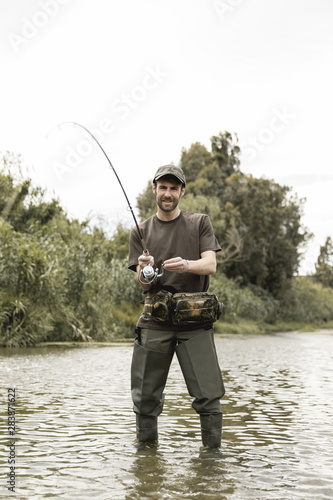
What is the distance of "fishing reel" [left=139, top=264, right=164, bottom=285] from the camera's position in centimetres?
481

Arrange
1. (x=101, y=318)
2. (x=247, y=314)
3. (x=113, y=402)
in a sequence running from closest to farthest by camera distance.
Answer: (x=113, y=402)
(x=101, y=318)
(x=247, y=314)

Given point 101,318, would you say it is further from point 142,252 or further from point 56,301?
point 142,252

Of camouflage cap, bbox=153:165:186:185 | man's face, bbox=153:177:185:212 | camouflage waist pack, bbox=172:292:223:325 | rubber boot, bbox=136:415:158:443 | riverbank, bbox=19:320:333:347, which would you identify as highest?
camouflage cap, bbox=153:165:186:185

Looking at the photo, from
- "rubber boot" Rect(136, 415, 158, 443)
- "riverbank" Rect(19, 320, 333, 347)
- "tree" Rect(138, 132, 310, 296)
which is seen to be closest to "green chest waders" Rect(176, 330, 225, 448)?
"rubber boot" Rect(136, 415, 158, 443)

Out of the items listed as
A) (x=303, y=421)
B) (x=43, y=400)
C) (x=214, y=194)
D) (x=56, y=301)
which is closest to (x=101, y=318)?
(x=56, y=301)

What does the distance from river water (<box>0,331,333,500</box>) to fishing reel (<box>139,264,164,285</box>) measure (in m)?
1.18

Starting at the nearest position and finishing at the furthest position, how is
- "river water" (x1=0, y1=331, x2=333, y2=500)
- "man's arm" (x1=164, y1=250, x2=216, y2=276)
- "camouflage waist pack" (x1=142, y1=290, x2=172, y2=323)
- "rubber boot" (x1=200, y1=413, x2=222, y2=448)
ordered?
"river water" (x1=0, y1=331, x2=333, y2=500), "man's arm" (x1=164, y1=250, x2=216, y2=276), "camouflage waist pack" (x1=142, y1=290, x2=172, y2=323), "rubber boot" (x1=200, y1=413, x2=222, y2=448)

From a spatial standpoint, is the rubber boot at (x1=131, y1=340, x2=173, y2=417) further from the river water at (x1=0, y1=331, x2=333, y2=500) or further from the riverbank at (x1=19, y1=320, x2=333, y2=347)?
the riverbank at (x1=19, y1=320, x2=333, y2=347)

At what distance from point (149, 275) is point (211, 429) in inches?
45.9

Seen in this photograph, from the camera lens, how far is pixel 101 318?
1948 cm

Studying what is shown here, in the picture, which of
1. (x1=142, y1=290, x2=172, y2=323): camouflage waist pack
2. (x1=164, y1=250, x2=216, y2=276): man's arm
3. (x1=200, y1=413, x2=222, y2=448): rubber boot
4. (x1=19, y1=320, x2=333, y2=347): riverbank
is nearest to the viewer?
(x1=164, y1=250, x2=216, y2=276): man's arm

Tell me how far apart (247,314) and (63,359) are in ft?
85.9

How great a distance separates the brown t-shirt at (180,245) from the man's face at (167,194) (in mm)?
129

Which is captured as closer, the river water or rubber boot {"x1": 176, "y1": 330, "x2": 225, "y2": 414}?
the river water
